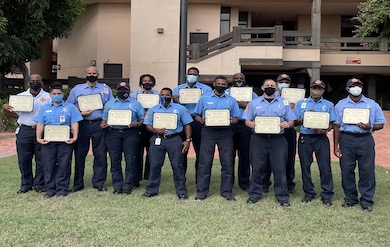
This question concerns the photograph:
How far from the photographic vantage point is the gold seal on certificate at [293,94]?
6.64 metres

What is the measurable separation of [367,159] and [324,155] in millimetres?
596

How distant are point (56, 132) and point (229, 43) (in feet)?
44.6

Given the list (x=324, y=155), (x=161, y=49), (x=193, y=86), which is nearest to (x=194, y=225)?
(x=324, y=155)

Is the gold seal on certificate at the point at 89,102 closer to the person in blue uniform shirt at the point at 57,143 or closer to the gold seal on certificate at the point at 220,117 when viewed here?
the person in blue uniform shirt at the point at 57,143

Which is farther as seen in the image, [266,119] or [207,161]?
[207,161]

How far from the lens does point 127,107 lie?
632 centimetres

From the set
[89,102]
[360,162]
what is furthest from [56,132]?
[360,162]

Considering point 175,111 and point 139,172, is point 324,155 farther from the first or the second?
point 139,172

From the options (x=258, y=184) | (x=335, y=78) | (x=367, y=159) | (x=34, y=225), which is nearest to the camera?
(x=34, y=225)

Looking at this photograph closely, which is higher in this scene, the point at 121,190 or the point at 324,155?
the point at 324,155

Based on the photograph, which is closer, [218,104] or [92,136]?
[218,104]

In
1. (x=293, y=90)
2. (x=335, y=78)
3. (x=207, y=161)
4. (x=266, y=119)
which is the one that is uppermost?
(x=335, y=78)

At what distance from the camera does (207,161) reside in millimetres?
6164

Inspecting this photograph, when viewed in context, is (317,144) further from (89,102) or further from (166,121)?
(89,102)
